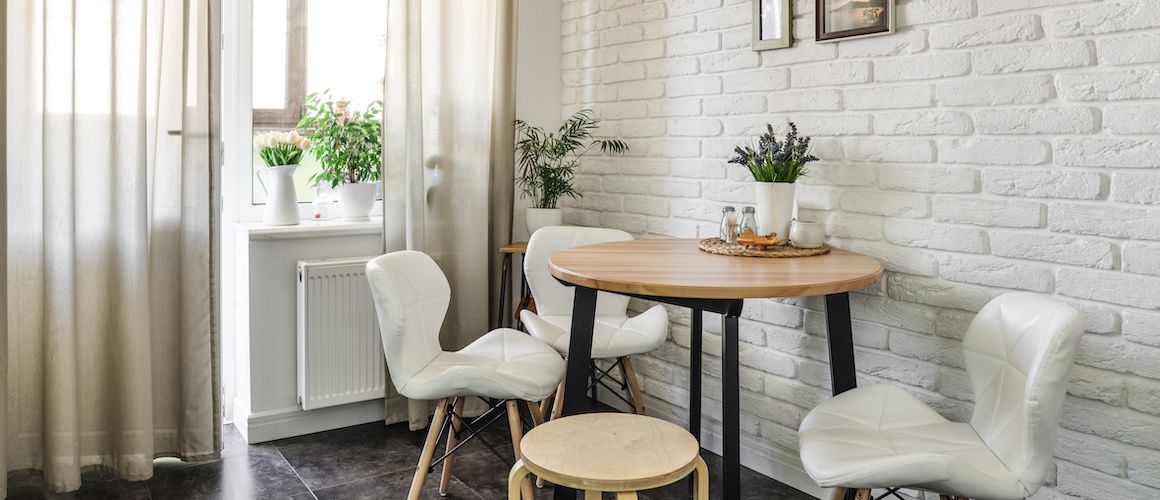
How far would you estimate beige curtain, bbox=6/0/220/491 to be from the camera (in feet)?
8.90

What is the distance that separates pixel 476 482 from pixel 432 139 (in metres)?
1.32

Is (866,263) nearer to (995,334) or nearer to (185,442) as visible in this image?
(995,334)

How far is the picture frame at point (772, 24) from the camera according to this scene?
110 inches

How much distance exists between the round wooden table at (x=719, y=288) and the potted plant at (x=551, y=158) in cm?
86

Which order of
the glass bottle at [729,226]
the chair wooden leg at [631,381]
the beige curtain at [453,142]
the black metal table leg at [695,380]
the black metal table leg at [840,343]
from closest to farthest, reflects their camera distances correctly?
1. the black metal table leg at [840,343]
2. the black metal table leg at [695,380]
3. the glass bottle at [729,226]
4. the chair wooden leg at [631,381]
5. the beige curtain at [453,142]

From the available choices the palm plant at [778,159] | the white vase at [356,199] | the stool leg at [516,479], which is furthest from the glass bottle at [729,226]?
the white vase at [356,199]

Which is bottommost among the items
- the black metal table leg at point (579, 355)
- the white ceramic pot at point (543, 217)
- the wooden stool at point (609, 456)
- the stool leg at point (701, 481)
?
the stool leg at point (701, 481)

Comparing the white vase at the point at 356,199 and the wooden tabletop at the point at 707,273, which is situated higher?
the white vase at the point at 356,199

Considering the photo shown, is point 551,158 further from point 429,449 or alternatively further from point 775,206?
point 429,449

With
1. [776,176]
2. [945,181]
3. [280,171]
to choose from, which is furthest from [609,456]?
[280,171]

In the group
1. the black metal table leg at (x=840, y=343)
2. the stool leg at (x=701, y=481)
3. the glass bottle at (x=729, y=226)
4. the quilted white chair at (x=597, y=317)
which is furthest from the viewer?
the quilted white chair at (x=597, y=317)

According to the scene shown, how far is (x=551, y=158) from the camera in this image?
11.9 feet

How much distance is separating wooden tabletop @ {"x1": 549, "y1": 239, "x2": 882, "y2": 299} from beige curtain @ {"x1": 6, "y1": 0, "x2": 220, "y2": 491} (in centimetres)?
134

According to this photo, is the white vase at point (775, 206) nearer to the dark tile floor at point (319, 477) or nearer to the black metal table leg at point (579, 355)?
the black metal table leg at point (579, 355)
